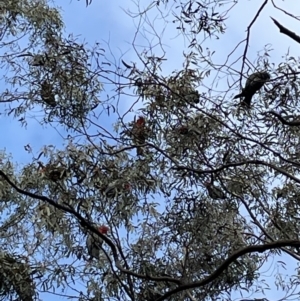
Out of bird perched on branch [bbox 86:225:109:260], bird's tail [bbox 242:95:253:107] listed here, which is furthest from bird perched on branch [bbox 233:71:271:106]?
bird perched on branch [bbox 86:225:109:260]

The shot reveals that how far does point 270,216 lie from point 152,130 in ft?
2.92

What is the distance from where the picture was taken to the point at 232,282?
4312 mm

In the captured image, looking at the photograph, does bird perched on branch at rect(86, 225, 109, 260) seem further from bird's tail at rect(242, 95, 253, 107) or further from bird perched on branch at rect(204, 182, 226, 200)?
bird's tail at rect(242, 95, 253, 107)

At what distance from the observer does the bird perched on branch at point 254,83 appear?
374 centimetres

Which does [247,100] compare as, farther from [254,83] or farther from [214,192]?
[214,192]

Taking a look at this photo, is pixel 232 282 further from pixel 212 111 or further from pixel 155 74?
pixel 155 74

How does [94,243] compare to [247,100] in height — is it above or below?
below

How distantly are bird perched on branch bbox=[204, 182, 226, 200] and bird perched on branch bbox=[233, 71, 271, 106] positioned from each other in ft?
1.88

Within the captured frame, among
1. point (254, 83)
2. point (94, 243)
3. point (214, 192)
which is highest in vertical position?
point (254, 83)

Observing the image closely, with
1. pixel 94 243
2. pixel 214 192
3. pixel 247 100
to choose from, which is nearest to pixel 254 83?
pixel 247 100

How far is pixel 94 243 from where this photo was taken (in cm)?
421

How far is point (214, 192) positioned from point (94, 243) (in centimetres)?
75

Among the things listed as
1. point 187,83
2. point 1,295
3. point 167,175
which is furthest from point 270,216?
point 1,295

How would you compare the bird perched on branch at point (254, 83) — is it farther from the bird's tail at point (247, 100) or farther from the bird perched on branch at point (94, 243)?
the bird perched on branch at point (94, 243)
